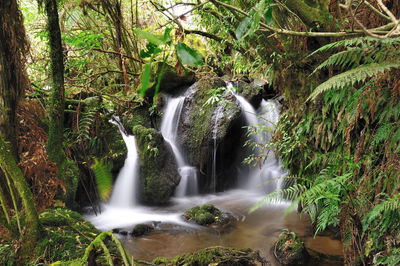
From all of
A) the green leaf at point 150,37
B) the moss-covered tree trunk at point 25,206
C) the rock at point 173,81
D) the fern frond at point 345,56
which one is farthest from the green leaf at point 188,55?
the rock at point 173,81

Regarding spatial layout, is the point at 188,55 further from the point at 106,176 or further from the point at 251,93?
the point at 251,93

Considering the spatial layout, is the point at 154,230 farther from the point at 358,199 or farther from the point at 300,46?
the point at 300,46

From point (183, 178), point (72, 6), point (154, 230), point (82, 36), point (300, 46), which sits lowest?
point (154, 230)

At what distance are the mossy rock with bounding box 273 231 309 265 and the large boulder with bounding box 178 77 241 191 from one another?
335 cm

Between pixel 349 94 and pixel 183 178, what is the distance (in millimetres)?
5060

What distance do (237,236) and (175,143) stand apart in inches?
141

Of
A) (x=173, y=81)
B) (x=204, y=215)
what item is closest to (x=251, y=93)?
(x=173, y=81)

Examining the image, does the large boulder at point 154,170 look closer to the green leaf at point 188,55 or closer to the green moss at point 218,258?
the green moss at point 218,258

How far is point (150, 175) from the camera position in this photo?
20.4 feet

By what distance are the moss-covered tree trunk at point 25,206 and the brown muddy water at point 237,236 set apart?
258 cm

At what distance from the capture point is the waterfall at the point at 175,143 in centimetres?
688

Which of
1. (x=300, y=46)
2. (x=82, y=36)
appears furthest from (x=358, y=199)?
(x=82, y=36)

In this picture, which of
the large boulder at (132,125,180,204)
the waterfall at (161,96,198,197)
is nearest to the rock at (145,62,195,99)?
the waterfall at (161,96,198,197)

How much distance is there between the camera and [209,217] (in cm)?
487
